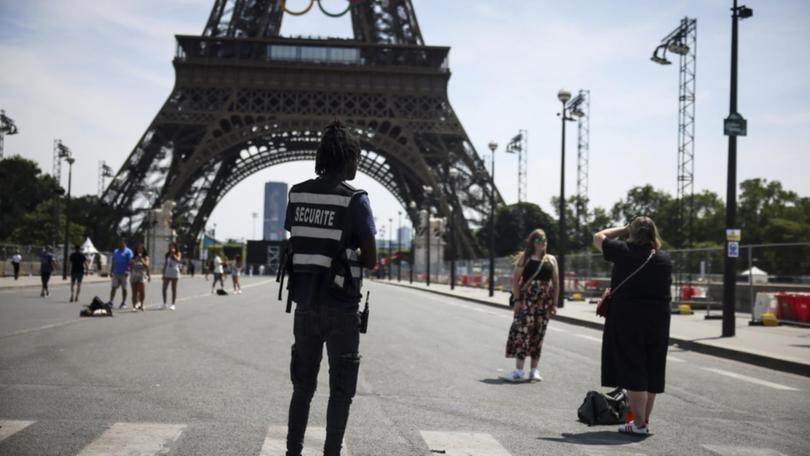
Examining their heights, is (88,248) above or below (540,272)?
above

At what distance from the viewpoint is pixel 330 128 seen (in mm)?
4734

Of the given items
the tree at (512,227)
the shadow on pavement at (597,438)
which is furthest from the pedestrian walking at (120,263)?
the tree at (512,227)

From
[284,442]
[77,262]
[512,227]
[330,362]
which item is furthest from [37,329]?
[512,227]

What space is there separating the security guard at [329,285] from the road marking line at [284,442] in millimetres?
835

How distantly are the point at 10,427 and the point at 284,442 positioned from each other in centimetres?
186

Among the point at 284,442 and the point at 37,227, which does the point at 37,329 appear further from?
the point at 37,227

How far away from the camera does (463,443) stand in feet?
19.3

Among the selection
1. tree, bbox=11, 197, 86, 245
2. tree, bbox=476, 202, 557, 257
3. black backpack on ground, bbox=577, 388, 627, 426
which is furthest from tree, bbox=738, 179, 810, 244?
black backpack on ground, bbox=577, 388, 627, 426

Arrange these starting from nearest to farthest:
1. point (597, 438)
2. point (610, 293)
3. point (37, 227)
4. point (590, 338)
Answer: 1. point (597, 438)
2. point (610, 293)
3. point (590, 338)
4. point (37, 227)

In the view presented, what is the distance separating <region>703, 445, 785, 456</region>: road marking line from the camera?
19.1ft

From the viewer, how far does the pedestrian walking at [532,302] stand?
31.3 ft

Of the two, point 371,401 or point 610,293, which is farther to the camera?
point 371,401

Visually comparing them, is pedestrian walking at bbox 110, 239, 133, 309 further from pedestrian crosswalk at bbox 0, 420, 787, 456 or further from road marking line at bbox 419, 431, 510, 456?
road marking line at bbox 419, 431, 510, 456

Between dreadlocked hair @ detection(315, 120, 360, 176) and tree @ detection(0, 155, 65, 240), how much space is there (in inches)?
3192
